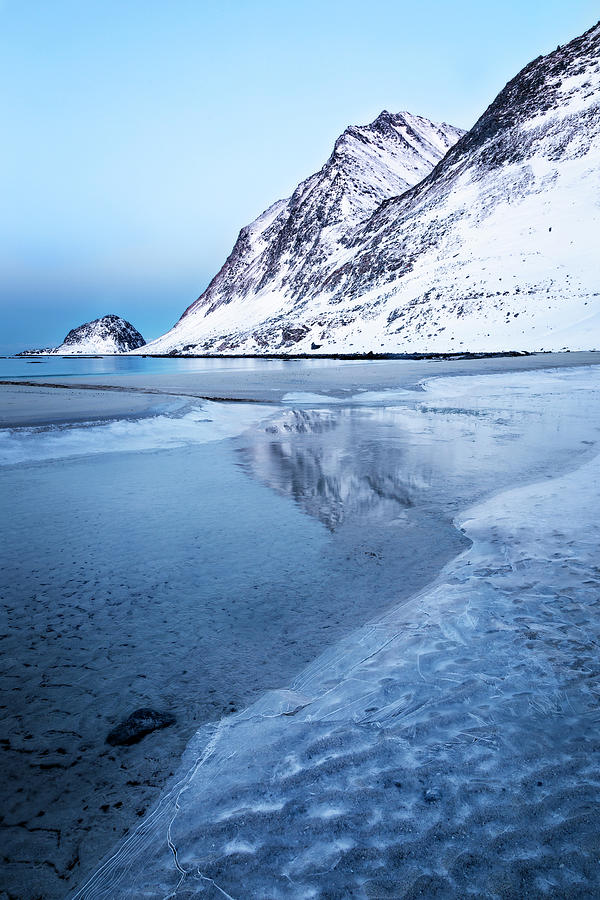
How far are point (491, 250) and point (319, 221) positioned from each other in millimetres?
67133

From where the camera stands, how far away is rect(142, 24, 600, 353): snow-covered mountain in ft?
146

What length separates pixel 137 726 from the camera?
2334 millimetres

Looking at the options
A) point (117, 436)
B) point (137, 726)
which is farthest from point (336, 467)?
point (137, 726)

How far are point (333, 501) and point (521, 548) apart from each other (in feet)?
6.97

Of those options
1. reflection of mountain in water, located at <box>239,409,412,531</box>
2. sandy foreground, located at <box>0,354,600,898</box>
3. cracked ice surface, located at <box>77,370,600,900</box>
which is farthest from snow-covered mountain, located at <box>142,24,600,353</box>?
cracked ice surface, located at <box>77,370,600,900</box>

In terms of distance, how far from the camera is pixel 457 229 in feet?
201

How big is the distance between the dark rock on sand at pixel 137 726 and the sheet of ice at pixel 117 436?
6278mm

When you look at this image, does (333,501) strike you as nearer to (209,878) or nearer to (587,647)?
(587,647)

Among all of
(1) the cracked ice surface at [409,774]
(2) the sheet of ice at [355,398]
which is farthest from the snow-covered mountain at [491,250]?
(1) the cracked ice surface at [409,774]

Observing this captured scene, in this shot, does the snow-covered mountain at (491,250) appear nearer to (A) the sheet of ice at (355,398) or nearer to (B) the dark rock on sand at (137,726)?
(A) the sheet of ice at (355,398)

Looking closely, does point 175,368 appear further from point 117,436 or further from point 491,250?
→ point 117,436

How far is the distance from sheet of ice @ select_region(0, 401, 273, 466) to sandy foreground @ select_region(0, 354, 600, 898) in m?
4.30

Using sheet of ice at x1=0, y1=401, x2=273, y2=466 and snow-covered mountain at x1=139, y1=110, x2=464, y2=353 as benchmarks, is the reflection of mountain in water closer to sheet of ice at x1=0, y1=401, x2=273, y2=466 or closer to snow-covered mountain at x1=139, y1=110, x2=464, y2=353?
sheet of ice at x1=0, y1=401, x2=273, y2=466

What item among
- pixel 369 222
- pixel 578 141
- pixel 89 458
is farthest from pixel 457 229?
pixel 89 458
